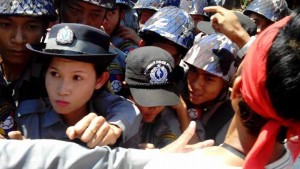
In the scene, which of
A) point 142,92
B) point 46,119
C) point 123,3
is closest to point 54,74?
point 46,119

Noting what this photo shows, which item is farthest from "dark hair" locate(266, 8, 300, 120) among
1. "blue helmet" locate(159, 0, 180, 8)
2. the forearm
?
"blue helmet" locate(159, 0, 180, 8)

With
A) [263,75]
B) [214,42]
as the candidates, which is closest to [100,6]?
[214,42]

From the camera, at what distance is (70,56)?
173 cm

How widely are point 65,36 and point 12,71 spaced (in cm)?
47

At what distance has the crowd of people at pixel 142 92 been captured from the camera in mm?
1163

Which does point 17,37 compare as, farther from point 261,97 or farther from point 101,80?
point 261,97

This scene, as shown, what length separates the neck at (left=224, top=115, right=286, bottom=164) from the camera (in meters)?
1.29

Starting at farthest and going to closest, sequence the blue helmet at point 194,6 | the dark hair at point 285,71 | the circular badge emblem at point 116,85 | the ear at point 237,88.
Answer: the blue helmet at point 194,6 < the circular badge emblem at point 116,85 < the ear at point 237,88 < the dark hair at point 285,71

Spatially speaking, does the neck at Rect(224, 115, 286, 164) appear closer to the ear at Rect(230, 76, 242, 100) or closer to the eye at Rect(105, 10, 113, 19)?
the ear at Rect(230, 76, 242, 100)

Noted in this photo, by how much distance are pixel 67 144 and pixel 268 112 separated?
64 centimetres

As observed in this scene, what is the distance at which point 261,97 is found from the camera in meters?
1.13

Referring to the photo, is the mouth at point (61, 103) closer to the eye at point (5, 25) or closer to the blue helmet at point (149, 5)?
the eye at point (5, 25)

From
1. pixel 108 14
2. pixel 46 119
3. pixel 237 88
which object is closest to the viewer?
pixel 237 88

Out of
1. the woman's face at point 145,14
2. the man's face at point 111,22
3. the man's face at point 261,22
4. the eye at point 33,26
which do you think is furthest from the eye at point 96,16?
the man's face at point 261,22
